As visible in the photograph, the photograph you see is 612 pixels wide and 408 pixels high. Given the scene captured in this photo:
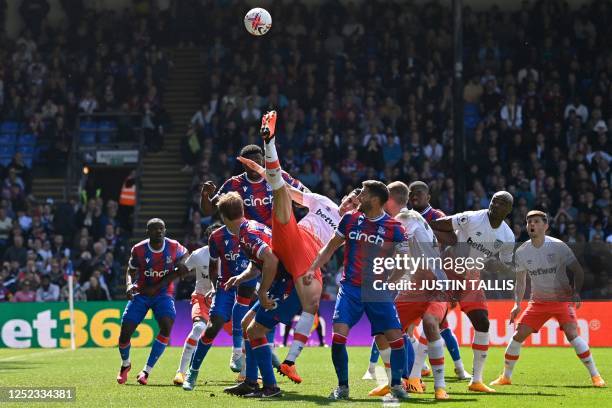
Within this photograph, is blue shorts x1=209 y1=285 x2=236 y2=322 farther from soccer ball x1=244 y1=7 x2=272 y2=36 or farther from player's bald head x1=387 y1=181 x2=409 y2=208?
soccer ball x1=244 y1=7 x2=272 y2=36

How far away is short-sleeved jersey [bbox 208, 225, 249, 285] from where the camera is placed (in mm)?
14281

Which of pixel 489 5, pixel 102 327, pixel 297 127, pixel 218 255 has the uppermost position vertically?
pixel 489 5

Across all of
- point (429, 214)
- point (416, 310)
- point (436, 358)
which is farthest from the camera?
point (429, 214)

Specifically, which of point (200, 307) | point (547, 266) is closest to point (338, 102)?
point (200, 307)

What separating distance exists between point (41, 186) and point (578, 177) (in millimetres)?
13836

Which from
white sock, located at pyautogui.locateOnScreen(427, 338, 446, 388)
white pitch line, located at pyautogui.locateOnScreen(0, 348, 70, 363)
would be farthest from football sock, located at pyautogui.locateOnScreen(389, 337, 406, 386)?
white pitch line, located at pyautogui.locateOnScreen(0, 348, 70, 363)

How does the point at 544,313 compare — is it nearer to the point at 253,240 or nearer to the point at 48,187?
the point at 253,240

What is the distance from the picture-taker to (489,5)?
3275 centimetres

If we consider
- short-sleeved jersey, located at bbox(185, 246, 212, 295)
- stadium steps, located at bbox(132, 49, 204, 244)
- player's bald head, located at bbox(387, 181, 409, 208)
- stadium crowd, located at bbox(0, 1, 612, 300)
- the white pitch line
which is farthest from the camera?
stadium steps, located at bbox(132, 49, 204, 244)

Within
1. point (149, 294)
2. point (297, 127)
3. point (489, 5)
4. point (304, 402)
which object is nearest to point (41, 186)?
point (297, 127)

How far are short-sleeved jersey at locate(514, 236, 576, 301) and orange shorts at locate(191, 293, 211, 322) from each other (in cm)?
423

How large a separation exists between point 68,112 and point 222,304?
1899 centimetres

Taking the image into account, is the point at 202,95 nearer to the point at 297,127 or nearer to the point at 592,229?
the point at 297,127

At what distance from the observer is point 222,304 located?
14.1 m
